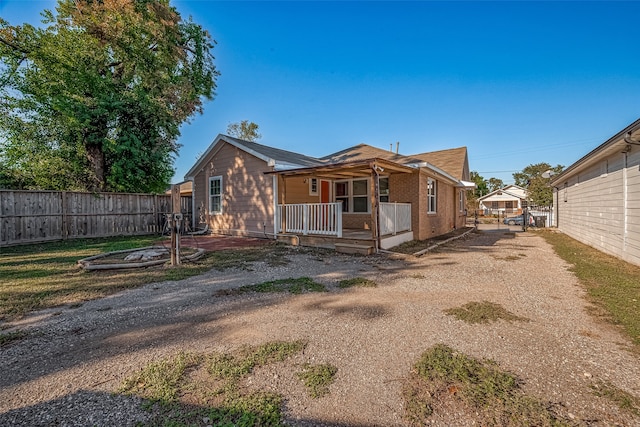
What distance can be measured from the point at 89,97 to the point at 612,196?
65.9 ft

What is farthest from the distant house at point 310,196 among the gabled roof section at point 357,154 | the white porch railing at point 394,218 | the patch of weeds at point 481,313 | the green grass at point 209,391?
the green grass at point 209,391

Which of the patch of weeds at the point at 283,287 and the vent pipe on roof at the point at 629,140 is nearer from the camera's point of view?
the patch of weeds at the point at 283,287

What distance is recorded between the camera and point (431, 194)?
13.3 m

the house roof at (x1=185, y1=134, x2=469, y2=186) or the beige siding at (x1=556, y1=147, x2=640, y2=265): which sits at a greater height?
the house roof at (x1=185, y1=134, x2=469, y2=186)

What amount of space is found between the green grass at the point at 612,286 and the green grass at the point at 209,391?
145 inches

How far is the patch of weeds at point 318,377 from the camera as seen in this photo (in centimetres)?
229

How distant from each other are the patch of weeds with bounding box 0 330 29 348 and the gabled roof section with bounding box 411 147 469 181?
16.9 meters

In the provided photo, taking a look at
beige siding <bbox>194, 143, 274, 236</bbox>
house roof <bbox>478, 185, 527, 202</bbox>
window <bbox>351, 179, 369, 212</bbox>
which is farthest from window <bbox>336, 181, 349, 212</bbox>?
house roof <bbox>478, 185, 527, 202</bbox>

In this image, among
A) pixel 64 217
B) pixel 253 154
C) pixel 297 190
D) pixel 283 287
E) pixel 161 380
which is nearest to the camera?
pixel 161 380

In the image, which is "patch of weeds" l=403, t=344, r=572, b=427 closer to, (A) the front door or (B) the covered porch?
(B) the covered porch

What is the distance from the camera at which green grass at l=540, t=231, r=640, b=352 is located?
3.72 meters

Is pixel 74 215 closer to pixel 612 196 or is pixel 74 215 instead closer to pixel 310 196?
pixel 310 196

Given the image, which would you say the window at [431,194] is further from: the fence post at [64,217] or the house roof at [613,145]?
the fence post at [64,217]

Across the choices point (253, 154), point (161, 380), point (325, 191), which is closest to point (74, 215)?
point (253, 154)
